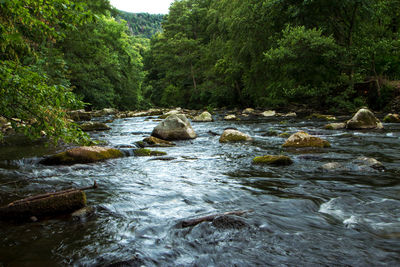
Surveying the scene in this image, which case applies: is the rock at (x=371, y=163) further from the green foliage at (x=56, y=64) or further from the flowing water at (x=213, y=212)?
the green foliage at (x=56, y=64)

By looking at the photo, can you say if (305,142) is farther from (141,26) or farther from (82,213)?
(141,26)

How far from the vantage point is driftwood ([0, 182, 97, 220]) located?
2.98 m

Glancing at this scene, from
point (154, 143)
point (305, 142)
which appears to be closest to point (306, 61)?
point (305, 142)

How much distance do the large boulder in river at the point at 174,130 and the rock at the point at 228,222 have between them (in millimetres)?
6710

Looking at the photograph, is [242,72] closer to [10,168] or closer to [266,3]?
[266,3]

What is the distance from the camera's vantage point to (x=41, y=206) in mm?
3045

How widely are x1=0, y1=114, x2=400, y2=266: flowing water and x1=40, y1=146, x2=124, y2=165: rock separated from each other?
1.07ft

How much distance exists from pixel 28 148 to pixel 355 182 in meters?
7.95

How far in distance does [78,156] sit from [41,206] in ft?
10.6

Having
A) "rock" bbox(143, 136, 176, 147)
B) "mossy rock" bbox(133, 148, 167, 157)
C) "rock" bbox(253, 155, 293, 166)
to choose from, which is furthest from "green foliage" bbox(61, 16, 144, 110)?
"rock" bbox(253, 155, 293, 166)

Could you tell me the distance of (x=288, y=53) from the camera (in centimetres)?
1538

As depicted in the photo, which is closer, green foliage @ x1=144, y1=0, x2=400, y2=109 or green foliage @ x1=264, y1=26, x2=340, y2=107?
green foliage @ x1=264, y1=26, x2=340, y2=107

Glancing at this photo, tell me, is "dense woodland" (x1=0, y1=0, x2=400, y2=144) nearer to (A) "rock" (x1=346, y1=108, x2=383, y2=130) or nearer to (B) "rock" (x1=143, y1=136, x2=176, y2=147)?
(B) "rock" (x1=143, y1=136, x2=176, y2=147)

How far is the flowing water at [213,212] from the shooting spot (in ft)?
7.85
